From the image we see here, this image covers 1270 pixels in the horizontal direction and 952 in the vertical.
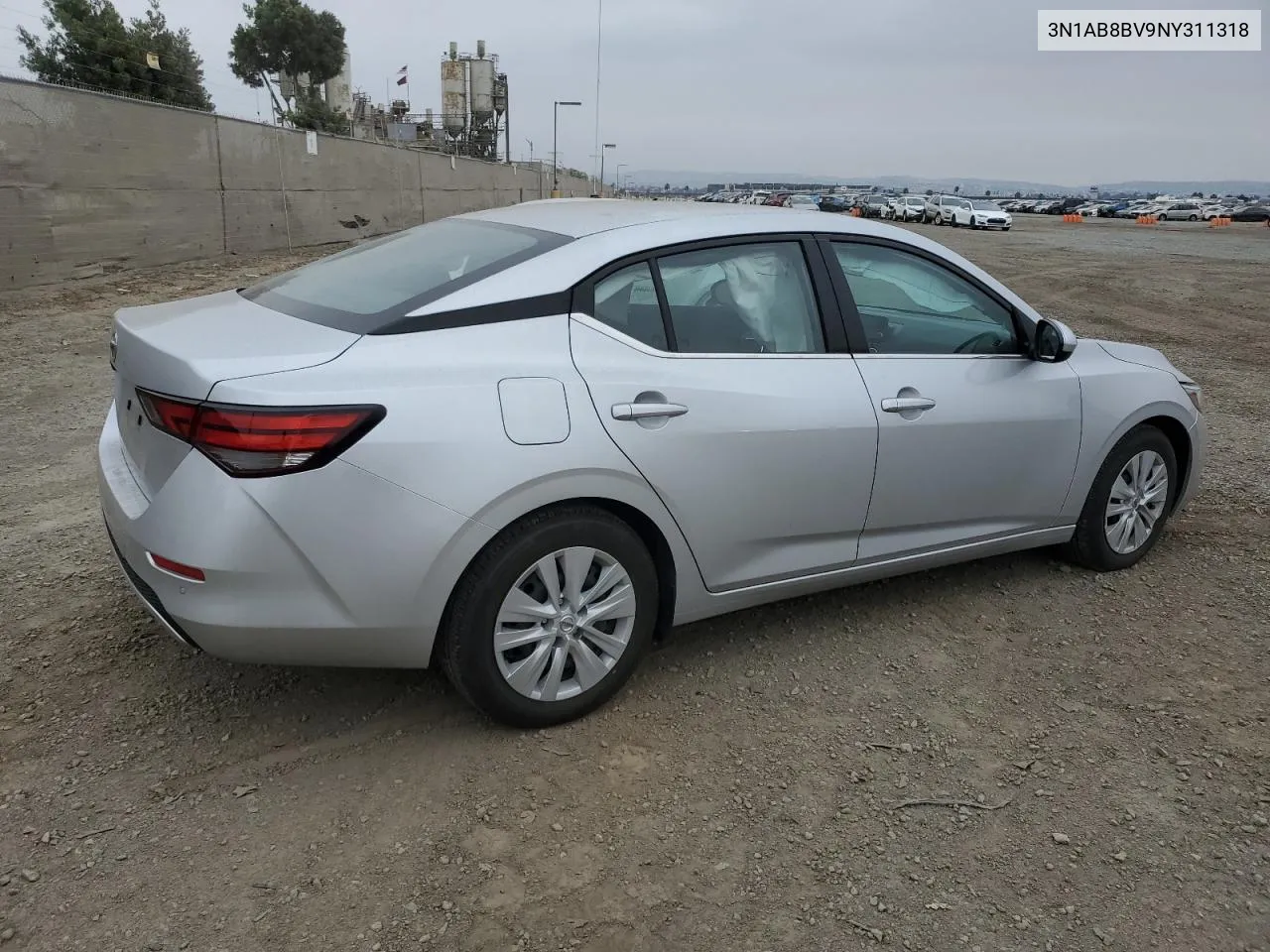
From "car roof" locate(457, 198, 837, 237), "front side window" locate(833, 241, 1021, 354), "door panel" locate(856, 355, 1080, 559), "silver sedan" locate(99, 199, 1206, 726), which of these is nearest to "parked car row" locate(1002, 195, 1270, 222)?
"door panel" locate(856, 355, 1080, 559)

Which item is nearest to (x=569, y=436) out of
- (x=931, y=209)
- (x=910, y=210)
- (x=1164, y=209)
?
(x=931, y=209)

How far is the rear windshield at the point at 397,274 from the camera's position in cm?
288

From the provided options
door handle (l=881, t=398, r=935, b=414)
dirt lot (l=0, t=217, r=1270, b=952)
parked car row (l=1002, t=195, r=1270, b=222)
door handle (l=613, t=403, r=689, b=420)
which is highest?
parked car row (l=1002, t=195, r=1270, b=222)

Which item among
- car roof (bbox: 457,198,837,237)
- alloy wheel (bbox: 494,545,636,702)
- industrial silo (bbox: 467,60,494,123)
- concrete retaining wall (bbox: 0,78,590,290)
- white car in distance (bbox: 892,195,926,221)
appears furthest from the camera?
industrial silo (bbox: 467,60,494,123)

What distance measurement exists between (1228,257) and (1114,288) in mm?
11285

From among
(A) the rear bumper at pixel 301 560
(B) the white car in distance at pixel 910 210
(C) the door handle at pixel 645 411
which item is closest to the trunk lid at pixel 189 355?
(A) the rear bumper at pixel 301 560

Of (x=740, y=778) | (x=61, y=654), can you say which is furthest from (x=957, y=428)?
(x=61, y=654)

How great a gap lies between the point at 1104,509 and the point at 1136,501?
23 centimetres

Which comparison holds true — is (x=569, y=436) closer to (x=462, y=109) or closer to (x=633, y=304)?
(x=633, y=304)

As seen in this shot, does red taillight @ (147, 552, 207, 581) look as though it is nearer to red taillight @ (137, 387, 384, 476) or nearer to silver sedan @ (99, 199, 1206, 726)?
silver sedan @ (99, 199, 1206, 726)

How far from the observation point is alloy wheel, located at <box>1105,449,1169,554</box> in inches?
170

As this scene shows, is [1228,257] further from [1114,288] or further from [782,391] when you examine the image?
[782,391]

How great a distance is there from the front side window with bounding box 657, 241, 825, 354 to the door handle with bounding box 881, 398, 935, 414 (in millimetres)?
302

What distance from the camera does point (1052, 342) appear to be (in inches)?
152
